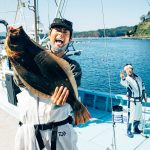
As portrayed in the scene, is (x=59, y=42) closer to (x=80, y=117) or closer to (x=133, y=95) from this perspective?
(x=80, y=117)

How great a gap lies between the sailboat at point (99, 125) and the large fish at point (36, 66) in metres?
2.91

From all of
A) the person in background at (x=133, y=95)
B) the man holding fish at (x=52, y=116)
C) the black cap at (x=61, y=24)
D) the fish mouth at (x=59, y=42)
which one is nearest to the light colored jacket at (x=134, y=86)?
the person in background at (x=133, y=95)

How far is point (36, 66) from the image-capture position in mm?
2342

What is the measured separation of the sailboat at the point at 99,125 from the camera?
6693 mm

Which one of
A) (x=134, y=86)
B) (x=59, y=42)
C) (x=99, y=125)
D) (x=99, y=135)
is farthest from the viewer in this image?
(x=99, y=125)

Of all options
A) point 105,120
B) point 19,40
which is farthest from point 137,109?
point 19,40

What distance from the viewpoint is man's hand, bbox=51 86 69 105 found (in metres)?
2.34

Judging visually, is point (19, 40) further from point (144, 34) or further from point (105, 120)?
point (144, 34)

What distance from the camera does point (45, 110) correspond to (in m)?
2.60

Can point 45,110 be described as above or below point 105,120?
above

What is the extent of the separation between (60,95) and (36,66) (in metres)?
0.35

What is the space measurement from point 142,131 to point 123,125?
0.85 m

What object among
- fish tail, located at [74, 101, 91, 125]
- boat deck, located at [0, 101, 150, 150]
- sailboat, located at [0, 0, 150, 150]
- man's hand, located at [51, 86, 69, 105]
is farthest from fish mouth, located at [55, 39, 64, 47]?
sailboat, located at [0, 0, 150, 150]

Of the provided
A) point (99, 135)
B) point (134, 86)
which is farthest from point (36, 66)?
point (99, 135)
